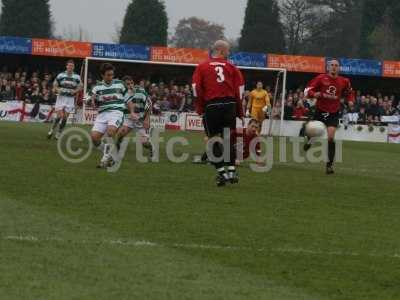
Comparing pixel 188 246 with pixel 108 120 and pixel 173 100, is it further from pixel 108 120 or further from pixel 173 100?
pixel 173 100

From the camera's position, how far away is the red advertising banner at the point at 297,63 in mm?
50375

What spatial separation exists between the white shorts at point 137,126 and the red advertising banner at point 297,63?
28.6 meters

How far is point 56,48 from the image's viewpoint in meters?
47.7

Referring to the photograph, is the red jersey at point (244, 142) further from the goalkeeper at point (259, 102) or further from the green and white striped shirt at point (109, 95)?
the goalkeeper at point (259, 102)

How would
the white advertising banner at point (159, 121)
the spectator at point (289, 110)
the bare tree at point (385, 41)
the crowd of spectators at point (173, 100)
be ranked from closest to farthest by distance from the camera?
the white advertising banner at point (159, 121) → the crowd of spectators at point (173, 100) → the spectator at point (289, 110) → the bare tree at point (385, 41)

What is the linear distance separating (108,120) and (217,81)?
364cm

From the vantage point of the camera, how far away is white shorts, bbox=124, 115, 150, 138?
2173cm

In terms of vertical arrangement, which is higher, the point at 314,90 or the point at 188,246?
the point at 314,90

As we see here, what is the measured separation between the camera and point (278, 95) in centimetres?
4450

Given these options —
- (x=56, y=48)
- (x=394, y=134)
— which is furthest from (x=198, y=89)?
(x=56, y=48)

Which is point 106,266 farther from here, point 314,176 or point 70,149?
point 70,149

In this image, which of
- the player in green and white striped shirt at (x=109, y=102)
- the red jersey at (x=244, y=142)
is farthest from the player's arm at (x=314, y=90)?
the player in green and white striped shirt at (x=109, y=102)

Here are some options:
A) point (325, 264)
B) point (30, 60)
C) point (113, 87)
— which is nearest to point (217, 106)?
point (113, 87)

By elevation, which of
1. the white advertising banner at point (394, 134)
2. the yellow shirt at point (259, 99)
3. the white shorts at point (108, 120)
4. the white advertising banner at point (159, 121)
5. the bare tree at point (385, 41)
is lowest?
the white advertising banner at point (394, 134)
